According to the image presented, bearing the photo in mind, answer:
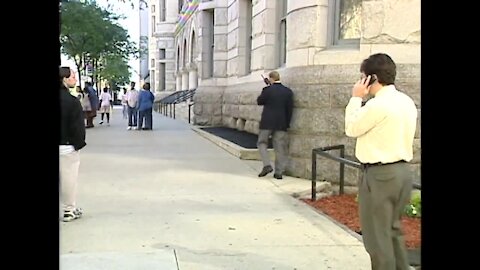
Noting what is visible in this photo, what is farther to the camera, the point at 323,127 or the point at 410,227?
the point at 323,127

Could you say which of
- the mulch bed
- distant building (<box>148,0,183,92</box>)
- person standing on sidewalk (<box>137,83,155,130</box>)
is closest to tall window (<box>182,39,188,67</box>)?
distant building (<box>148,0,183,92</box>)

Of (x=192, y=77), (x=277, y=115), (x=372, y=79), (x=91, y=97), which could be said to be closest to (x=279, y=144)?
(x=277, y=115)

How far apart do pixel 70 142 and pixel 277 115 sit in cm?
392

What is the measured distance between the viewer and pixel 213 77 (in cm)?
2150

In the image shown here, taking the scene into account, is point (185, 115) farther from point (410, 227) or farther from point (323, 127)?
point (410, 227)

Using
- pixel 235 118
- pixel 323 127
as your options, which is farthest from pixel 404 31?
pixel 235 118

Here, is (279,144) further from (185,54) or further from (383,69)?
(185,54)

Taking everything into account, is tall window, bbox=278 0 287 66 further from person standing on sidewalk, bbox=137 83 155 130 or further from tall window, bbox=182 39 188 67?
tall window, bbox=182 39 188 67

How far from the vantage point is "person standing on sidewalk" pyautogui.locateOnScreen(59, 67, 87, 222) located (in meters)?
6.51

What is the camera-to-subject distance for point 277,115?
382 inches

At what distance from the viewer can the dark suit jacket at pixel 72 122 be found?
650cm

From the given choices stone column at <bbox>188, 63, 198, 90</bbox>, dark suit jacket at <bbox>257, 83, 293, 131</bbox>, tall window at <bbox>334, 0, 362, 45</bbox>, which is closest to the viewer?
tall window at <bbox>334, 0, 362, 45</bbox>

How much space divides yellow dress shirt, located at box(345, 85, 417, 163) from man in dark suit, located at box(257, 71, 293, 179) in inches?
223
